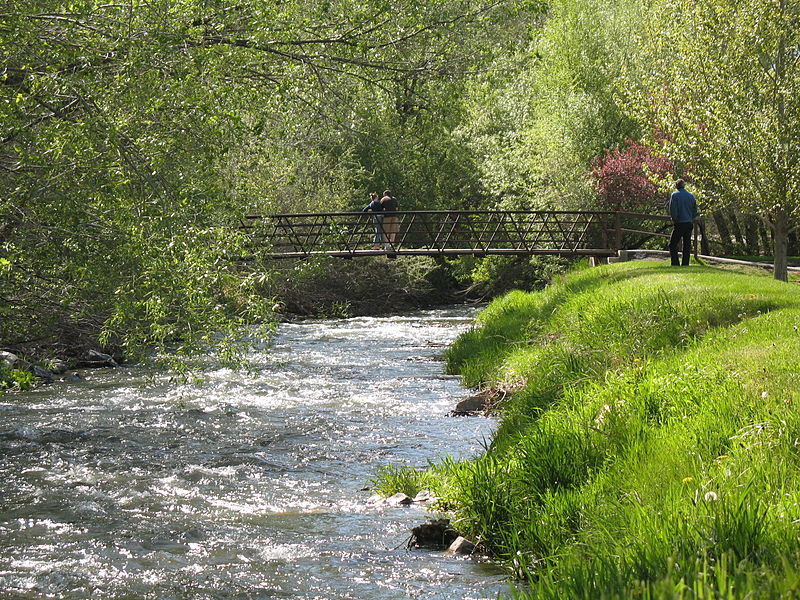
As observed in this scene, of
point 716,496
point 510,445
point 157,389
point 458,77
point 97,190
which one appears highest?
point 458,77

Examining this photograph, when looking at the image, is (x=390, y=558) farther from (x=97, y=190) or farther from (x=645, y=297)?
(x=645, y=297)

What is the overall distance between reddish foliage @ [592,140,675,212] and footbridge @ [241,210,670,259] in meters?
0.87

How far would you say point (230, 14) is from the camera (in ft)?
35.9

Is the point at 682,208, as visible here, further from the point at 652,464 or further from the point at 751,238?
the point at 751,238

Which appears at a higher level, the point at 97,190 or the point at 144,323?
the point at 97,190

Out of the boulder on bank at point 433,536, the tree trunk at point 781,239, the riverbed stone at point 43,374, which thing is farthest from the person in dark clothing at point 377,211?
the boulder on bank at point 433,536

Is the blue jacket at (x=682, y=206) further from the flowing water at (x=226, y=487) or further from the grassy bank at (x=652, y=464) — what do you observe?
the grassy bank at (x=652, y=464)

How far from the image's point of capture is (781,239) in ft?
72.5

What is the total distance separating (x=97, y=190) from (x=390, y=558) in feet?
18.5

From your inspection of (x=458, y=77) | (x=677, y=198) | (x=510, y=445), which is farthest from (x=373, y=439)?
(x=677, y=198)

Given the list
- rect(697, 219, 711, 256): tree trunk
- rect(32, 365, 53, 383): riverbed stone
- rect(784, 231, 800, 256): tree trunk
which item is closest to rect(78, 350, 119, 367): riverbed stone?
rect(32, 365, 53, 383): riverbed stone

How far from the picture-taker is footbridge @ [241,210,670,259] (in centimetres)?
3077

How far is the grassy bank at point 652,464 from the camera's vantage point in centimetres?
443

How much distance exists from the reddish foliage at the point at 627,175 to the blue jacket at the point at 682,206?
13416 millimetres
